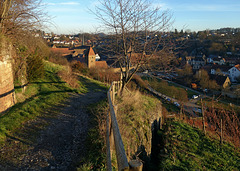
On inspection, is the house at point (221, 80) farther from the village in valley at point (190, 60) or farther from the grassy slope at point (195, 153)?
the grassy slope at point (195, 153)

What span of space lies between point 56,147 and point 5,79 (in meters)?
3.73

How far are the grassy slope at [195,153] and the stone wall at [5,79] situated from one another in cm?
566

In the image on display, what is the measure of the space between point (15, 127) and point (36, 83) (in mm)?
5488

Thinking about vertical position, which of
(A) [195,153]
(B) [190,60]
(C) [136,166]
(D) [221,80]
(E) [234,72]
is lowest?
(D) [221,80]

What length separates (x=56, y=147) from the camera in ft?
14.0

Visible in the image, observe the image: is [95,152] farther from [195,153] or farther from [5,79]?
[5,79]

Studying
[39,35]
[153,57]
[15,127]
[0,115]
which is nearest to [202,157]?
[153,57]

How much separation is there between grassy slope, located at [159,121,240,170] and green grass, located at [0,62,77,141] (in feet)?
14.7

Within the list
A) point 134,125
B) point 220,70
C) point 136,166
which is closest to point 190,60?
point 220,70

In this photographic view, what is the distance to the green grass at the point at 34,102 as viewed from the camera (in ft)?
17.2

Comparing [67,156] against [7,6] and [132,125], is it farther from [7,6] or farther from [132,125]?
[7,6]

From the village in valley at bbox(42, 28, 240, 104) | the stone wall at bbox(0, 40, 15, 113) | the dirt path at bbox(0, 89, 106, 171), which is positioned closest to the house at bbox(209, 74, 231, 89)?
the village in valley at bbox(42, 28, 240, 104)

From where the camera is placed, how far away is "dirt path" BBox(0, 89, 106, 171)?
3.54 m

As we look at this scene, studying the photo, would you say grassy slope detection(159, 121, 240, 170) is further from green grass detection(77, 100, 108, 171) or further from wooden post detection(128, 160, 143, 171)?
wooden post detection(128, 160, 143, 171)
